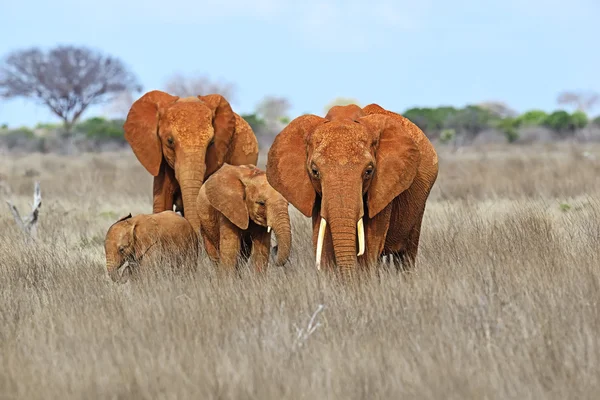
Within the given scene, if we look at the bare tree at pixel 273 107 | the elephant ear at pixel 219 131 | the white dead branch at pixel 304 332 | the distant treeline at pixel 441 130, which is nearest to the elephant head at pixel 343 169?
the white dead branch at pixel 304 332

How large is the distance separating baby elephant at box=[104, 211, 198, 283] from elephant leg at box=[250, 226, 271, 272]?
608 millimetres

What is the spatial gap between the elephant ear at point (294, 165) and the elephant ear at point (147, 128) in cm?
340

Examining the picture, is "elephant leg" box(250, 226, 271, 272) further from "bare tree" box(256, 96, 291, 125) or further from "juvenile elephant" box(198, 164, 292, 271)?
"bare tree" box(256, 96, 291, 125)

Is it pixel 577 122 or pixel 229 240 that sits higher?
pixel 229 240

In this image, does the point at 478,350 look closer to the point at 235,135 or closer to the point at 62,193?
the point at 235,135

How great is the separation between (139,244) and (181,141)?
5.86 feet

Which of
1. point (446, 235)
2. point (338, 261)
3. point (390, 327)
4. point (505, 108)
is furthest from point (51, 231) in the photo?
point (505, 108)

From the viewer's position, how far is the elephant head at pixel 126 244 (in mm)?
8305

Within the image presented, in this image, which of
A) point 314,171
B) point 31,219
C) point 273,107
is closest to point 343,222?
point 314,171

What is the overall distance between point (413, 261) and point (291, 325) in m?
→ 2.44

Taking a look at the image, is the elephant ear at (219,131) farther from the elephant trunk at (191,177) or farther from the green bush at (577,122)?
the green bush at (577,122)

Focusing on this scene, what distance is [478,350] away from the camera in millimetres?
5102

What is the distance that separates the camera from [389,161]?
6801 mm

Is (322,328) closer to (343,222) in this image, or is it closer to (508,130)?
(343,222)
